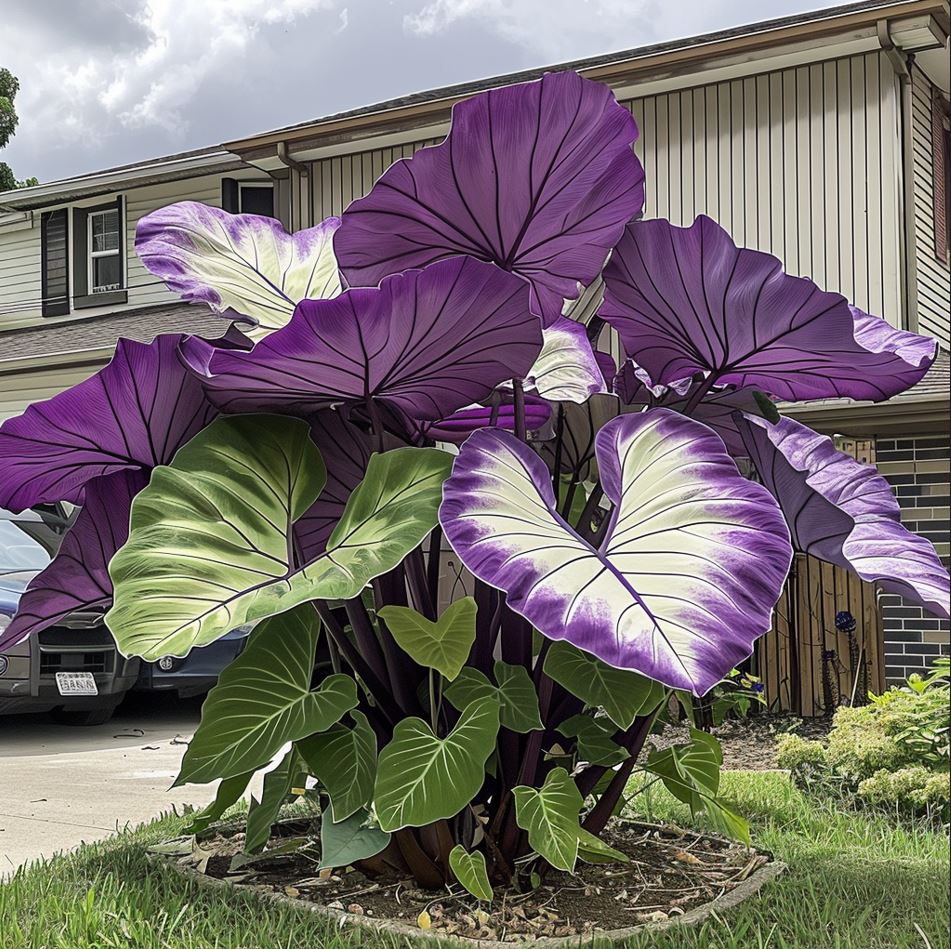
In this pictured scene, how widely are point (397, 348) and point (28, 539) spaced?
20.8ft

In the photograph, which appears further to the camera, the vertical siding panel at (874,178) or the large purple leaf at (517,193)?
the vertical siding panel at (874,178)

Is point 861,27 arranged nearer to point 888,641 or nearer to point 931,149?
point 931,149

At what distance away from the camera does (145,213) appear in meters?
14.6

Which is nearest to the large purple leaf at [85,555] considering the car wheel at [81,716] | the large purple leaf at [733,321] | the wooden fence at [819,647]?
the large purple leaf at [733,321]

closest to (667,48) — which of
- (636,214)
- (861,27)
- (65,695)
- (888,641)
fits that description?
(861,27)

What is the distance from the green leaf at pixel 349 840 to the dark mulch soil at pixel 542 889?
0.21 m

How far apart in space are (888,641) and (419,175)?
6.91m

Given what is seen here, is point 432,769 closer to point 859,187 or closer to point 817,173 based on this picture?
point 859,187

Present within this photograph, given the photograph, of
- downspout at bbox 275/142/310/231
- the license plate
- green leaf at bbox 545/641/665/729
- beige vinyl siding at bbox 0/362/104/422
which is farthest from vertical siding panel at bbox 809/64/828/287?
green leaf at bbox 545/641/665/729

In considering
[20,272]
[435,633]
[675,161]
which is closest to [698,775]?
[435,633]

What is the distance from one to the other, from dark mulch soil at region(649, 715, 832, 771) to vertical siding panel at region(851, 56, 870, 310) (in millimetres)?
3728

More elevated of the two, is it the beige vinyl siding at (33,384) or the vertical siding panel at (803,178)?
the vertical siding panel at (803,178)

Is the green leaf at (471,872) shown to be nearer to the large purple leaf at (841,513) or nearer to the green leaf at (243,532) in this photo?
the green leaf at (243,532)

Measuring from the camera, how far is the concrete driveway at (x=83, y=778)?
459 cm
